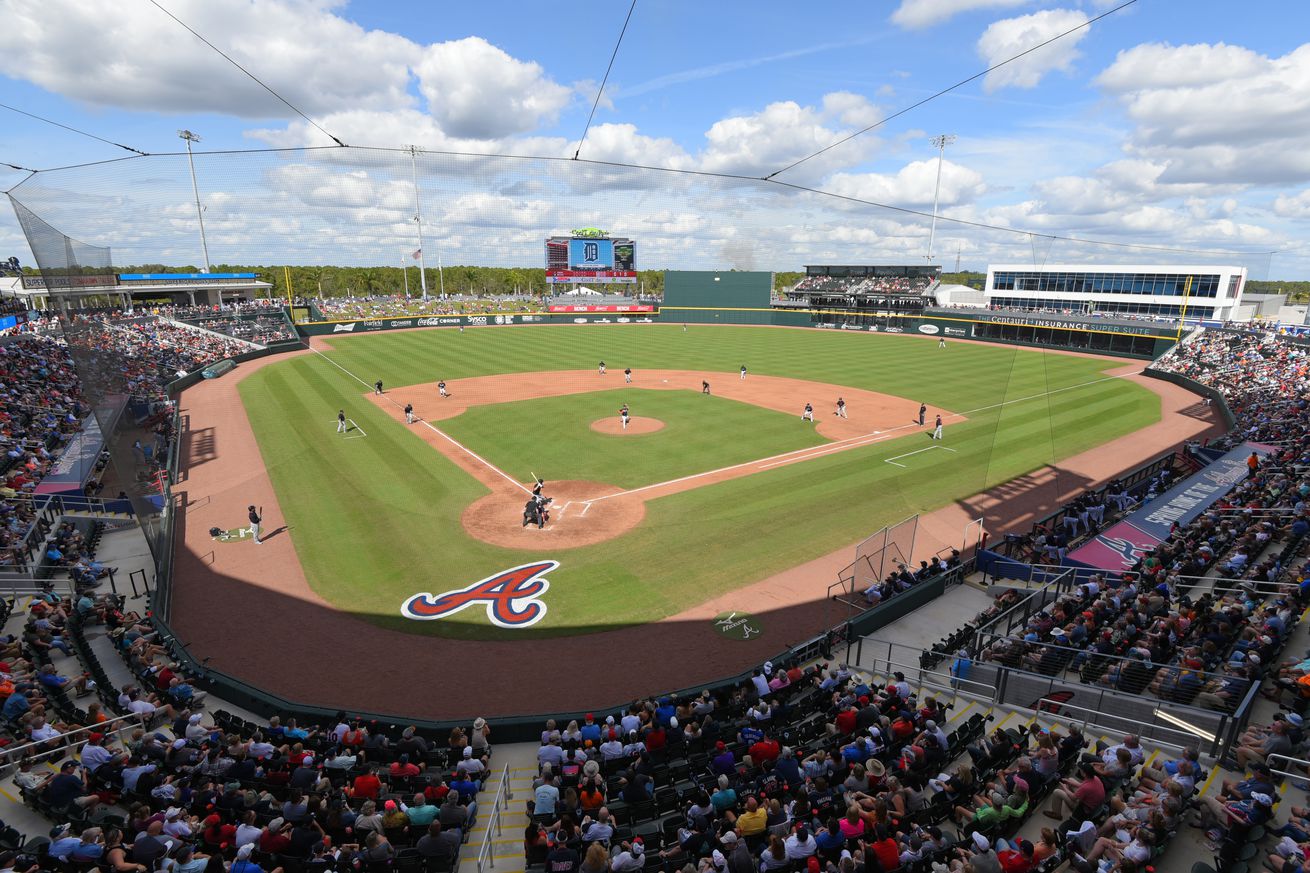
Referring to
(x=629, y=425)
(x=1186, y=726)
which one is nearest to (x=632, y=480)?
(x=629, y=425)

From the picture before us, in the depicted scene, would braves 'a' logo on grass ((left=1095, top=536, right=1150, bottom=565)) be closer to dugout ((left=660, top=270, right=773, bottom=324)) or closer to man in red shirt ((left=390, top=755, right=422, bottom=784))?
man in red shirt ((left=390, top=755, right=422, bottom=784))

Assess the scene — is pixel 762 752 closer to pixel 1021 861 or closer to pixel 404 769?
pixel 1021 861

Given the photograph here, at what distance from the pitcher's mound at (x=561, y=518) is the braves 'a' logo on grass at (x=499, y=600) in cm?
197

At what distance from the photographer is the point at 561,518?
826 inches

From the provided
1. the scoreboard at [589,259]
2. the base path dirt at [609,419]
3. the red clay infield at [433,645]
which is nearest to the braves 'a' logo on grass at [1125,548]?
A: the red clay infield at [433,645]

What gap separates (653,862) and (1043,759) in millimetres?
5156

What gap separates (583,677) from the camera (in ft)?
43.0

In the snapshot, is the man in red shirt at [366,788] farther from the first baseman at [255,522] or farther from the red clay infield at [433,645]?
the first baseman at [255,522]

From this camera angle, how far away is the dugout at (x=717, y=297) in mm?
99375

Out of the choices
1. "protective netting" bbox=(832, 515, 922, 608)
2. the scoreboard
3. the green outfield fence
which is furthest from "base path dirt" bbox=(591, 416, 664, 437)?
the scoreboard

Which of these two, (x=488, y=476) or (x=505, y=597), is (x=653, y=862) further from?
(x=488, y=476)

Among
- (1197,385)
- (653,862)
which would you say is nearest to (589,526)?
(653,862)

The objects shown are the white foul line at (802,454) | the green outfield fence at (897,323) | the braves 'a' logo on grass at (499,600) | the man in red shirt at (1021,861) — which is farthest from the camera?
the green outfield fence at (897,323)

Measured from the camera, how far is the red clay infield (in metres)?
12.7
